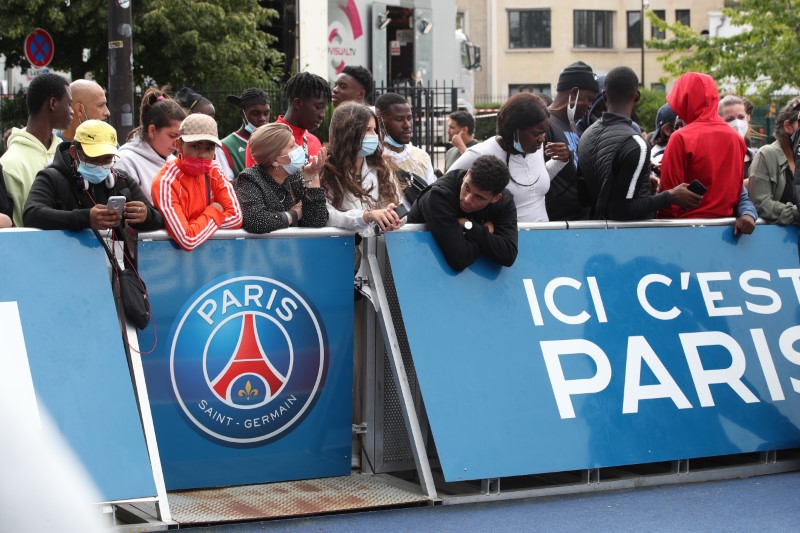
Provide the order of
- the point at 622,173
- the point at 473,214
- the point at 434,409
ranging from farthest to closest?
the point at 622,173 → the point at 473,214 → the point at 434,409

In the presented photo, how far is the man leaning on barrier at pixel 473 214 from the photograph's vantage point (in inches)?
242

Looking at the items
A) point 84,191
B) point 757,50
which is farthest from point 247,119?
point 757,50

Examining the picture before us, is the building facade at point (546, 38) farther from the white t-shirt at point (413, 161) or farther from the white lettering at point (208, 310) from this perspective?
the white lettering at point (208, 310)

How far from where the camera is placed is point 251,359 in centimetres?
617

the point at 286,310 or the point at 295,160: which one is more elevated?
the point at 295,160

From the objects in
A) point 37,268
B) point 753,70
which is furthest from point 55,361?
point 753,70

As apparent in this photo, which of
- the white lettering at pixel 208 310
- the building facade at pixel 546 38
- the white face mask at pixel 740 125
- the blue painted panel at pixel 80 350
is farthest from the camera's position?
the building facade at pixel 546 38

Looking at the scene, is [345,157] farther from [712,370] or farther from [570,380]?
[712,370]

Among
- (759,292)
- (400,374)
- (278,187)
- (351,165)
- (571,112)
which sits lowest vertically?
(400,374)

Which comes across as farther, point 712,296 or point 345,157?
point 712,296

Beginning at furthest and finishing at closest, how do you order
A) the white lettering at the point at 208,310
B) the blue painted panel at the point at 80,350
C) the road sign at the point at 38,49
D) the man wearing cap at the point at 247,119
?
the road sign at the point at 38,49 < the man wearing cap at the point at 247,119 < the white lettering at the point at 208,310 < the blue painted panel at the point at 80,350

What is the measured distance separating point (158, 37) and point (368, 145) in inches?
702

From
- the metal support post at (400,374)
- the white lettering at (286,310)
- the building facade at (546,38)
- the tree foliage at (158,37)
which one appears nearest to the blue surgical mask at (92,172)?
the white lettering at (286,310)

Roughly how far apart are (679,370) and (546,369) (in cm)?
87
